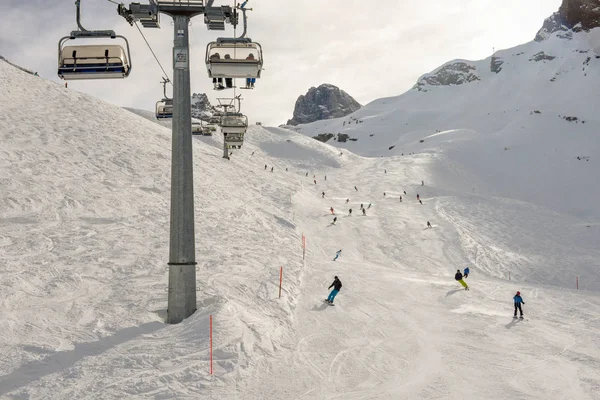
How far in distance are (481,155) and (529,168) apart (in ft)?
28.1

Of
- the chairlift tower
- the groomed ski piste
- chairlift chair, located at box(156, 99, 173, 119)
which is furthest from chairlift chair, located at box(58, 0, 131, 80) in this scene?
chairlift chair, located at box(156, 99, 173, 119)

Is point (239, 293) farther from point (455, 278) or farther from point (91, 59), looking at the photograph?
point (455, 278)

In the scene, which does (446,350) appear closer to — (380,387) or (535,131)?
(380,387)

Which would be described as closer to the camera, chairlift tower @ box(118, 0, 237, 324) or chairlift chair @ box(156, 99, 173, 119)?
chairlift tower @ box(118, 0, 237, 324)

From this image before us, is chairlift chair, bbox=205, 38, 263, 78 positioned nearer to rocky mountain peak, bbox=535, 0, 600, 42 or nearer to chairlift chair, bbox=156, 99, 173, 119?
chairlift chair, bbox=156, 99, 173, 119

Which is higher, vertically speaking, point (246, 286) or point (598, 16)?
point (598, 16)

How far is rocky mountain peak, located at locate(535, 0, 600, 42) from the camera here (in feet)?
474

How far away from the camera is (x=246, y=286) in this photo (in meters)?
14.6

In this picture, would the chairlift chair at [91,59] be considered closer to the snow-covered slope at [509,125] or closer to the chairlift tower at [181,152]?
the chairlift tower at [181,152]

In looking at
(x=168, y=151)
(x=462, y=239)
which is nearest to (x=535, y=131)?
(x=462, y=239)

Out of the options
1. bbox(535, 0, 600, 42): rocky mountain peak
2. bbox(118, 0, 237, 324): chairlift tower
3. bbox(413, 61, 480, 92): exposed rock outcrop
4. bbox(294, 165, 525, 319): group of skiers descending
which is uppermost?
bbox(535, 0, 600, 42): rocky mountain peak

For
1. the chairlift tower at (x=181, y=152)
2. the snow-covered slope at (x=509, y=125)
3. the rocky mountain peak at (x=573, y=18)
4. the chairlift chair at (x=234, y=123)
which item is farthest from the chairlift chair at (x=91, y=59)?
the rocky mountain peak at (x=573, y=18)

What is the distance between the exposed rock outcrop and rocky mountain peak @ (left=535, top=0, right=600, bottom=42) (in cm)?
2876

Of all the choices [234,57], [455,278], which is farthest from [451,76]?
[234,57]
